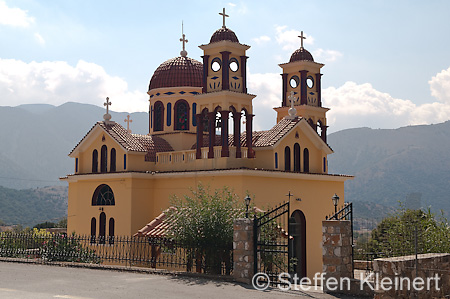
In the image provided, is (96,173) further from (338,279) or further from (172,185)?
(338,279)

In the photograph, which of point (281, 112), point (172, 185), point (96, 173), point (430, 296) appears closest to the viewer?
point (430, 296)

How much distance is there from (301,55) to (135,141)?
10236mm

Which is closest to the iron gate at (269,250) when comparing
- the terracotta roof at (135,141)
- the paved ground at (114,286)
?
the paved ground at (114,286)

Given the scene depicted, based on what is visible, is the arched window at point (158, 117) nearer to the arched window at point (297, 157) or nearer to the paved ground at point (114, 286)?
the arched window at point (297, 157)

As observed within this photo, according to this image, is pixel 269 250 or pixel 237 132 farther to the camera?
pixel 237 132

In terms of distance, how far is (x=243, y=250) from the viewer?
58.2 ft

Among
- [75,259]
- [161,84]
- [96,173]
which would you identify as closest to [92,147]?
[96,173]

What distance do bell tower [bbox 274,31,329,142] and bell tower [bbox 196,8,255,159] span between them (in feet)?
17.2

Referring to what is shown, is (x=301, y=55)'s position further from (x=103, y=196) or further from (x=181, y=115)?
(x=103, y=196)

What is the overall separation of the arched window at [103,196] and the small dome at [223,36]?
928 cm

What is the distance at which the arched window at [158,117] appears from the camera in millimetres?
33594

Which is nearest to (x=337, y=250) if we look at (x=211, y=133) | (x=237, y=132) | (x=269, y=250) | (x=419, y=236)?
(x=269, y=250)

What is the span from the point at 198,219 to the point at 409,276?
7.72 metres

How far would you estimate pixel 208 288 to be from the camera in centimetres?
1688
